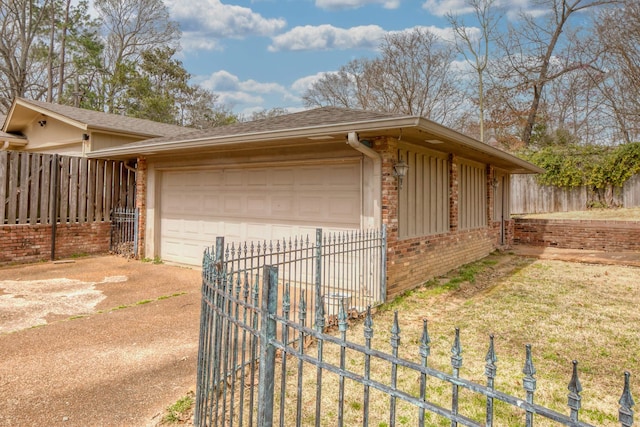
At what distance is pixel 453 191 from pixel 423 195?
1.46 metres

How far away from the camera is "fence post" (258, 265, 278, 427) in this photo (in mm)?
A: 1965

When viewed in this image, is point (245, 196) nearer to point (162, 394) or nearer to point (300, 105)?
point (162, 394)

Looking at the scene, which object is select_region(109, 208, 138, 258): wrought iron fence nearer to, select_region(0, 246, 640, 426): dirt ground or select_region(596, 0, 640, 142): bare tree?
select_region(0, 246, 640, 426): dirt ground

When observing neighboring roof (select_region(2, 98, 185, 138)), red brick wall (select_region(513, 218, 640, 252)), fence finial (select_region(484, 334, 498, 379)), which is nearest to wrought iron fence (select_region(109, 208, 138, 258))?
neighboring roof (select_region(2, 98, 185, 138))

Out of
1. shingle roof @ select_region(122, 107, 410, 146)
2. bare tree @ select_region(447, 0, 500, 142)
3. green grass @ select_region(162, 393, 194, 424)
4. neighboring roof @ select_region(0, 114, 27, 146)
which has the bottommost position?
green grass @ select_region(162, 393, 194, 424)

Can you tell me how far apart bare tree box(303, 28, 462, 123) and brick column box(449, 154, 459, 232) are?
59.1ft

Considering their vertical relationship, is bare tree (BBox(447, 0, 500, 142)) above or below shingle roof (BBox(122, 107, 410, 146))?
above

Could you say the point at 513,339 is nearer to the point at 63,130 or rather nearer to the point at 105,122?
the point at 105,122

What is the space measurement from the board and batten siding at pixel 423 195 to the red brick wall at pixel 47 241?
8.49m

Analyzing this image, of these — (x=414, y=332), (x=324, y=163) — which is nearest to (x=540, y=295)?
(x=414, y=332)

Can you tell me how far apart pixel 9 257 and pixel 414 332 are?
935 cm

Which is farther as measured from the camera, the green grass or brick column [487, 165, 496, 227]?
brick column [487, 165, 496, 227]

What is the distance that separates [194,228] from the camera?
30.5 ft

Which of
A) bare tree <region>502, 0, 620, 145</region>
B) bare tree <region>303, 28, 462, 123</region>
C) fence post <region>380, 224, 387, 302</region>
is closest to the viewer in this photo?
fence post <region>380, 224, 387, 302</region>
